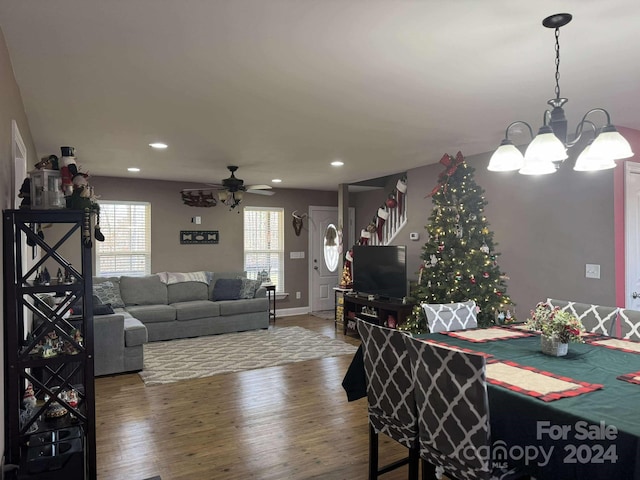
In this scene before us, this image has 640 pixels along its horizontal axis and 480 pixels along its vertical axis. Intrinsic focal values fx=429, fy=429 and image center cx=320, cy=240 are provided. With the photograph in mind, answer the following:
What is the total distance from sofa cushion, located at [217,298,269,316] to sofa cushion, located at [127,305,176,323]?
0.76m

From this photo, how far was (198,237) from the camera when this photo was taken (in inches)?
295

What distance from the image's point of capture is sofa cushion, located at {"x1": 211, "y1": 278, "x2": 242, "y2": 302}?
274 inches

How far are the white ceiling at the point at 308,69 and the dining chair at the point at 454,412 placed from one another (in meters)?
1.54

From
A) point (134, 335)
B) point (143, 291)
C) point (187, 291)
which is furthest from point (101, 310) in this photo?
point (187, 291)

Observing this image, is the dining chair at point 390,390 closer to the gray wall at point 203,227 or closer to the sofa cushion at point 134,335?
the sofa cushion at point 134,335

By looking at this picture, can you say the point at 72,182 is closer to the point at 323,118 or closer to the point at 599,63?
the point at 323,118

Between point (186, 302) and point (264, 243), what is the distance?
203cm

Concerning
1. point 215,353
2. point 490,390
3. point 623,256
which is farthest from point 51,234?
point 623,256

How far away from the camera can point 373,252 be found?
6.33 meters

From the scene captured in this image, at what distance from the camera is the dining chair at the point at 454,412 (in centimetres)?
172

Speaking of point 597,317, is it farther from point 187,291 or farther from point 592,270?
point 187,291

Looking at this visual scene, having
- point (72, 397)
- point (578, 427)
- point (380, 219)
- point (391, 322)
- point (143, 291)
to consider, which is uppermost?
point (380, 219)

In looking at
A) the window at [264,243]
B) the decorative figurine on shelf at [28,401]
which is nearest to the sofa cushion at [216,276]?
the window at [264,243]

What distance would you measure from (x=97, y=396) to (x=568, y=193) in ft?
16.3
